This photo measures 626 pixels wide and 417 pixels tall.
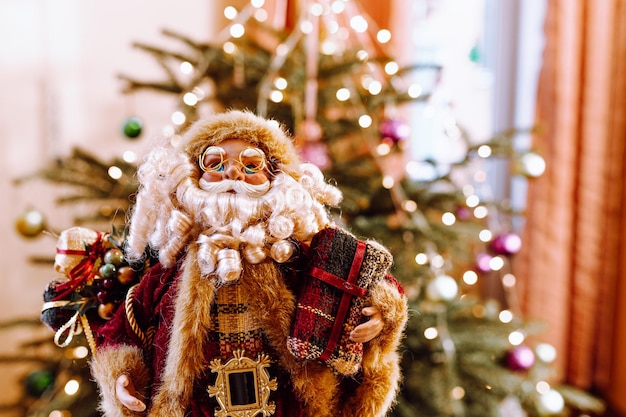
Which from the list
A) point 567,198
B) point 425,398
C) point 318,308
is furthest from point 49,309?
point 567,198

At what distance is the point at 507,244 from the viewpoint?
4.05 ft

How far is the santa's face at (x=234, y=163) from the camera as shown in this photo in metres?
0.64

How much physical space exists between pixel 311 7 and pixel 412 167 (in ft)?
1.74

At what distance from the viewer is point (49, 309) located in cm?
68

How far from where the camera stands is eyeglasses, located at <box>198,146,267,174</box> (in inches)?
25.5

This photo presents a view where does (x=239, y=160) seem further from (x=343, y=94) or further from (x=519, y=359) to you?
(x=519, y=359)

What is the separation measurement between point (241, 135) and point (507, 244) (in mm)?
834

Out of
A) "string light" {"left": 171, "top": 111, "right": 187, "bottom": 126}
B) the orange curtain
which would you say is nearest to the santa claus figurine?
"string light" {"left": 171, "top": 111, "right": 187, "bottom": 126}

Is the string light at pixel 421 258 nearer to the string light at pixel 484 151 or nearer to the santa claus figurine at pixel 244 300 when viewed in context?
the string light at pixel 484 151

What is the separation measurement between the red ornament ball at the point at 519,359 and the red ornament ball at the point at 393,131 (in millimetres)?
590

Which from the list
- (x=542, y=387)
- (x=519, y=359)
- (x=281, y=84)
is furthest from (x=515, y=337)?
(x=281, y=84)

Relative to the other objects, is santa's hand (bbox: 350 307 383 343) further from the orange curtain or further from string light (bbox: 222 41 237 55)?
the orange curtain

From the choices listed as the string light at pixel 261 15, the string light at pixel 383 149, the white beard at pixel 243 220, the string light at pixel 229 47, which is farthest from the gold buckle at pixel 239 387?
the string light at pixel 261 15

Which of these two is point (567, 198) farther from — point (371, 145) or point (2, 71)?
point (2, 71)
